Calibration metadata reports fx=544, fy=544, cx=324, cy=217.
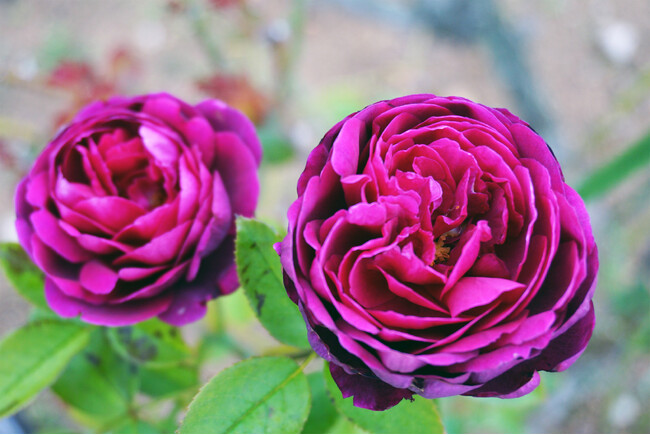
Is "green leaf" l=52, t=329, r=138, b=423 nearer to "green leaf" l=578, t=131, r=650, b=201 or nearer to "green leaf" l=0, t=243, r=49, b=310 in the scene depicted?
"green leaf" l=0, t=243, r=49, b=310

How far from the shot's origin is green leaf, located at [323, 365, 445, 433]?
36 cm

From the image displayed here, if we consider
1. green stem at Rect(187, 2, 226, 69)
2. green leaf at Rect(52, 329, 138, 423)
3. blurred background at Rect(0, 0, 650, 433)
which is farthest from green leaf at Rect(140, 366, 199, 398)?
green stem at Rect(187, 2, 226, 69)

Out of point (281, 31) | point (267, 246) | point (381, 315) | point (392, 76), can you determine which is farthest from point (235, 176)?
point (392, 76)

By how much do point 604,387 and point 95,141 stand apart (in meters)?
1.08

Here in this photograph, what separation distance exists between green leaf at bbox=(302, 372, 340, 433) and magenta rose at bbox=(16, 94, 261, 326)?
0.12 meters

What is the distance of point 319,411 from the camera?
43 centimetres

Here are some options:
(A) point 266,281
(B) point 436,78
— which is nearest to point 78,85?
(A) point 266,281

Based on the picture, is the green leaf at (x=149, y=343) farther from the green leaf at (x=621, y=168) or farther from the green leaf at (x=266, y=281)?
the green leaf at (x=621, y=168)

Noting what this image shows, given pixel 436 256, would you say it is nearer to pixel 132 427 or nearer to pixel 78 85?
pixel 132 427

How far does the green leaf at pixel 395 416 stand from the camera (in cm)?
36

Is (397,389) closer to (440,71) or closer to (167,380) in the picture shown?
(167,380)

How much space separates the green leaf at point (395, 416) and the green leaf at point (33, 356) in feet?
0.71

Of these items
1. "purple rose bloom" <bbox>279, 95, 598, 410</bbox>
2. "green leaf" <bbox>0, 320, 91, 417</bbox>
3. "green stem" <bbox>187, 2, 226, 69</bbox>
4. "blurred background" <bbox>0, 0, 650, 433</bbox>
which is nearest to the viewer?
"purple rose bloom" <bbox>279, 95, 598, 410</bbox>

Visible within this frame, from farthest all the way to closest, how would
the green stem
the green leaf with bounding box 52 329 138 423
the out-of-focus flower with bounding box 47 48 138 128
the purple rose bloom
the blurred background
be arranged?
the blurred background < the green stem < the out-of-focus flower with bounding box 47 48 138 128 < the green leaf with bounding box 52 329 138 423 < the purple rose bloom
